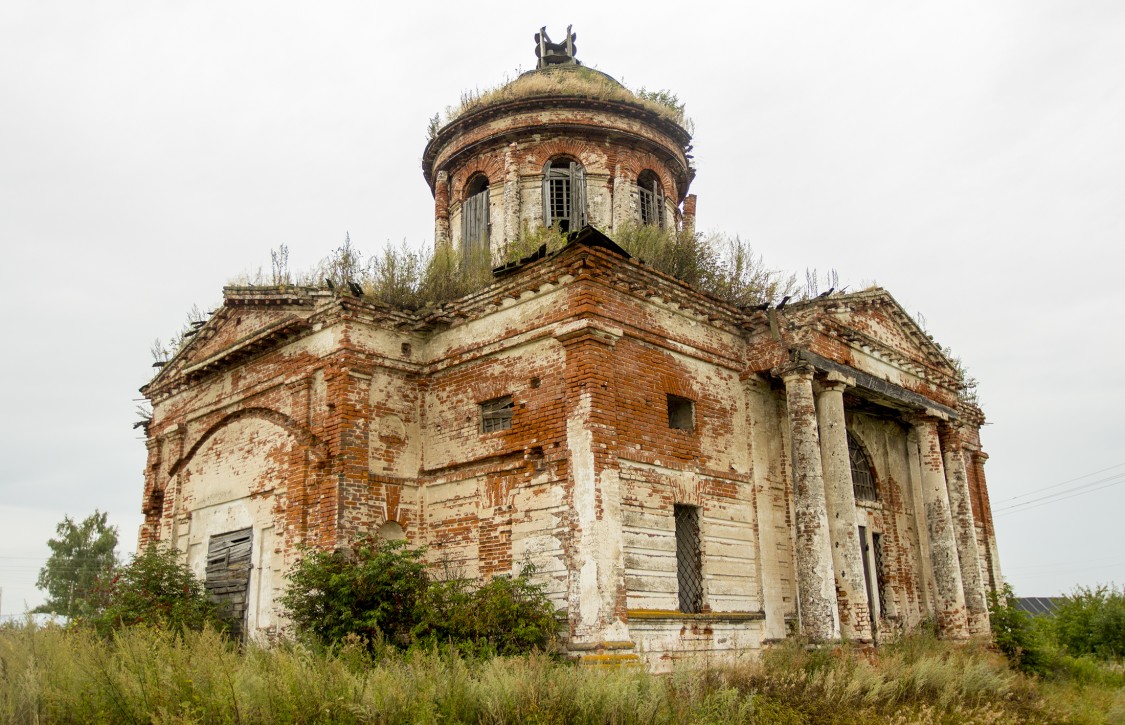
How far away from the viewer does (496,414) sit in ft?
40.1

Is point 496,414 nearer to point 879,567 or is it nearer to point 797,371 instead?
point 797,371

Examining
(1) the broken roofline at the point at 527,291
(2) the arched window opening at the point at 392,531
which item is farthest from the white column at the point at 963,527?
(2) the arched window opening at the point at 392,531

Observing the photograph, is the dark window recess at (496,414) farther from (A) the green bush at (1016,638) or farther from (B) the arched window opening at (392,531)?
(A) the green bush at (1016,638)

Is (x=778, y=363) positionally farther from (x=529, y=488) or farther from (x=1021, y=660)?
(x=1021, y=660)

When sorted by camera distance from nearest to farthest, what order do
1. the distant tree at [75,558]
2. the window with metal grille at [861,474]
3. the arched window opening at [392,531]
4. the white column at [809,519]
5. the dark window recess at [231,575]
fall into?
the white column at [809,519] < the arched window opening at [392,531] < the dark window recess at [231,575] < the window with metal grille at [861,474] < the distant tree at [75,558]

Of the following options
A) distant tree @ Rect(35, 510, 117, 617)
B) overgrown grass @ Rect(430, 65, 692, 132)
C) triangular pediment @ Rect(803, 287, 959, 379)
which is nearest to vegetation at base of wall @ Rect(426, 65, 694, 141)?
overgrown grass @ Rect(430, 65, 692, 132)

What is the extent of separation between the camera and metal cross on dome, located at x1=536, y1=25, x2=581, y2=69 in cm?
1969

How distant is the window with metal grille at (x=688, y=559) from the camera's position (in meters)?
11.6

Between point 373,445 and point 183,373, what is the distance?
496cm

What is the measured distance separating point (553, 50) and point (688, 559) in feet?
42.6

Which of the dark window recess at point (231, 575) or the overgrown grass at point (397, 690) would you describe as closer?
the overgrown grass at point (397, 690)

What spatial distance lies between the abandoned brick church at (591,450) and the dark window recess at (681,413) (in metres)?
0.02

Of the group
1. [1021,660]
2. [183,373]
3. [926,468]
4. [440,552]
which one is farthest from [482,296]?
[1021,660]

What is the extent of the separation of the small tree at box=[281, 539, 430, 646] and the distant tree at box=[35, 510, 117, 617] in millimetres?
27385
